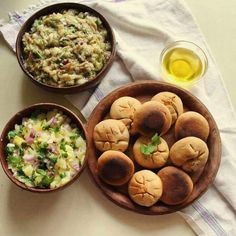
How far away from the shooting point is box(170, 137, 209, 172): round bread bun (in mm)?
1463

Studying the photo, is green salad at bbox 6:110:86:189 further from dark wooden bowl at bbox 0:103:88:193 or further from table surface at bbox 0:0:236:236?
table surface at bbox 0:0:236:236

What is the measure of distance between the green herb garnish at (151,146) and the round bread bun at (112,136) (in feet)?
0.19

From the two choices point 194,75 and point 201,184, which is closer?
point 201,184

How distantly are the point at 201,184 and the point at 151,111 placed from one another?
274mm

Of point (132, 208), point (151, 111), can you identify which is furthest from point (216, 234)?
point (151, 111)

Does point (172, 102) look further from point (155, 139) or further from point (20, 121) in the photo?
point (20, 121)

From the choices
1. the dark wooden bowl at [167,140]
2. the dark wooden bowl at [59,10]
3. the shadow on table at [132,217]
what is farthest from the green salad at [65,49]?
the shadow on table at [132,217]

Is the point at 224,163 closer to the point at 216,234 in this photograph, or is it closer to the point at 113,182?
the point at 216,234

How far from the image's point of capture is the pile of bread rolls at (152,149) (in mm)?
1456

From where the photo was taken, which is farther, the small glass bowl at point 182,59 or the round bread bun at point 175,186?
the small glass bowl at point 182,59

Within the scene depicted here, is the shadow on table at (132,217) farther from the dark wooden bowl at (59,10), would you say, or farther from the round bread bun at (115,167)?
the dark wooden bowl at (59,10)

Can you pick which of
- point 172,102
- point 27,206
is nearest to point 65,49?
point 172,102

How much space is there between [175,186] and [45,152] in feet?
1.32

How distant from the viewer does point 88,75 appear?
1571 millimetres
